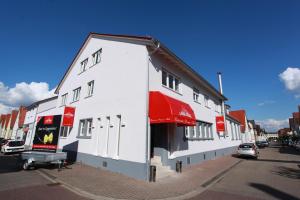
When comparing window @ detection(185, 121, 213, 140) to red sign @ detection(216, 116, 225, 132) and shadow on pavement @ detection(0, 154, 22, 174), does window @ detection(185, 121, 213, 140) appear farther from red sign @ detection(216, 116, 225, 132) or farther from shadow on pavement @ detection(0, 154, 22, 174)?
shadow on pavement @ detection(0, 154, 22, 174)

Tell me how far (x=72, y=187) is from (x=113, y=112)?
543cm

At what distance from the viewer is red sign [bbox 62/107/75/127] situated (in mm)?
16891

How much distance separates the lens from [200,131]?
55.9ft

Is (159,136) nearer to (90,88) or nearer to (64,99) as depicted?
(90,88)

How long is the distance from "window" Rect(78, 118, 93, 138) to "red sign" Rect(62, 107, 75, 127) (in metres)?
1.39

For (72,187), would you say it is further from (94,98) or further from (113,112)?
(94,98)

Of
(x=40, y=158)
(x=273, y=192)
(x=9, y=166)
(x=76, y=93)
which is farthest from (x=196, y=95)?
(x=9, y=166)

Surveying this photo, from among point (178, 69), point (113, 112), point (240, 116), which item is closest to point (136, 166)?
point (113, 112)

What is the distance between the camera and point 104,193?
294 inches

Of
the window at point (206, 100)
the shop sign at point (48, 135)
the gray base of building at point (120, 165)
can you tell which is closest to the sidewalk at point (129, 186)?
the gray base of building at point (120, 165)

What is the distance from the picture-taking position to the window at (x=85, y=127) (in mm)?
15202

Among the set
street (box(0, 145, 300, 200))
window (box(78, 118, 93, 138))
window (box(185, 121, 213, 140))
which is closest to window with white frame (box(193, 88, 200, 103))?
window (box(185, 121, 213, 140))

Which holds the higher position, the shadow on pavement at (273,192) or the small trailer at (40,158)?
the small trailer at (40,158)

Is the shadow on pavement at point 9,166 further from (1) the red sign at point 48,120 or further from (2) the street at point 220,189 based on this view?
(1) the red sign at point 48,120
